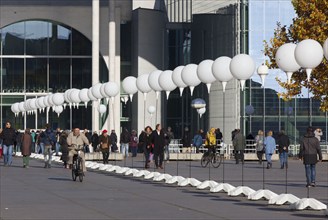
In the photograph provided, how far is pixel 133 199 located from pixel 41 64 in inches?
2493

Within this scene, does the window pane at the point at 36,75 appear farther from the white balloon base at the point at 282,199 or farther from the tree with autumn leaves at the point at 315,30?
the white balloon base at the point at 282,199

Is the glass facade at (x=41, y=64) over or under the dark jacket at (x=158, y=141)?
over

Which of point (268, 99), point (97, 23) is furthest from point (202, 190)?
point (97, 23)

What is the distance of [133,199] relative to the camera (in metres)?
25.4

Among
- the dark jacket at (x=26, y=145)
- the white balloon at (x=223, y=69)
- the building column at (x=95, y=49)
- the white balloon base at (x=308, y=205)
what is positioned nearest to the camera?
the white balloon base at (x=308, y=205)

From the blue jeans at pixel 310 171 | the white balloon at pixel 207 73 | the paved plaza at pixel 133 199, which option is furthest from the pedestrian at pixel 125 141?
the blue jeans at pixel 310 171

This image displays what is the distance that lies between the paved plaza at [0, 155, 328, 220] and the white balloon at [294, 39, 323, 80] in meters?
2.77

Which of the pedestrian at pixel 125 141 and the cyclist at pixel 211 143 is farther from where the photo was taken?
the pedestrian at pixel 125 141

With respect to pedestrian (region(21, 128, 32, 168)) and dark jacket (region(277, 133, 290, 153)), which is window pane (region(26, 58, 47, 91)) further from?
dark jacket (region(277, 133, 290, 153))

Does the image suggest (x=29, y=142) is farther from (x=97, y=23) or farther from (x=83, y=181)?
(x=97, y=23)

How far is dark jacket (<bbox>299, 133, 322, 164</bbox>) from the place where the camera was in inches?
1181

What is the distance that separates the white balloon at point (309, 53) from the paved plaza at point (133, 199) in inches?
109

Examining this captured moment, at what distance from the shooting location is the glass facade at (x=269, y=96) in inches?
2682

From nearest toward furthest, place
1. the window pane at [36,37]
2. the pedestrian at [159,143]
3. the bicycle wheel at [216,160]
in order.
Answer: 1. the pedestrian at [159,143]
2. the bicycle wheel at [216,160]
3. the window pane at [36,37]
